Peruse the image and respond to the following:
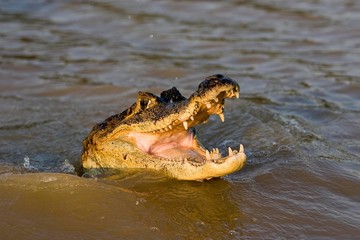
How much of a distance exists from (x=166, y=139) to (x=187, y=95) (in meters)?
2.92

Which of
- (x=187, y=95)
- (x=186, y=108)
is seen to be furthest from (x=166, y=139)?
(x=187, y=95)

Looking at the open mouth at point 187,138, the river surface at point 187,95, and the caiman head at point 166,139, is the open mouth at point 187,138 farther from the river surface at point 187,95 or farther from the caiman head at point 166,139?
the river surface at point 187,95

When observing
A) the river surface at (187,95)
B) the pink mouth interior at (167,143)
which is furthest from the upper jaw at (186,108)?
the river surface at (187,95)

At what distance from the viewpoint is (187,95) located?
25.8 ft

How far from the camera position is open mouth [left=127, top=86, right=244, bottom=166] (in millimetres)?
4355

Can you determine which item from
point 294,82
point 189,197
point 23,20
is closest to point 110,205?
point 189,197

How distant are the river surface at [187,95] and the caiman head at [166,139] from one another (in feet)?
0.56

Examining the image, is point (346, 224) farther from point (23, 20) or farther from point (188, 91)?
point (23, 20)

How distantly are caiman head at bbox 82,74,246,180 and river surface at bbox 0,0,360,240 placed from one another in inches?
6.7

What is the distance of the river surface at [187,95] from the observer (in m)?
4.32

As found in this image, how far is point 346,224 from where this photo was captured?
4.27 metres

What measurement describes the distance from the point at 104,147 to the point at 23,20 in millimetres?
8107

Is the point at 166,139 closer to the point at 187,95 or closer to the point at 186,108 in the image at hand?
the point at 186,108

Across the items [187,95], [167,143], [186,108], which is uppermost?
[186,108]
